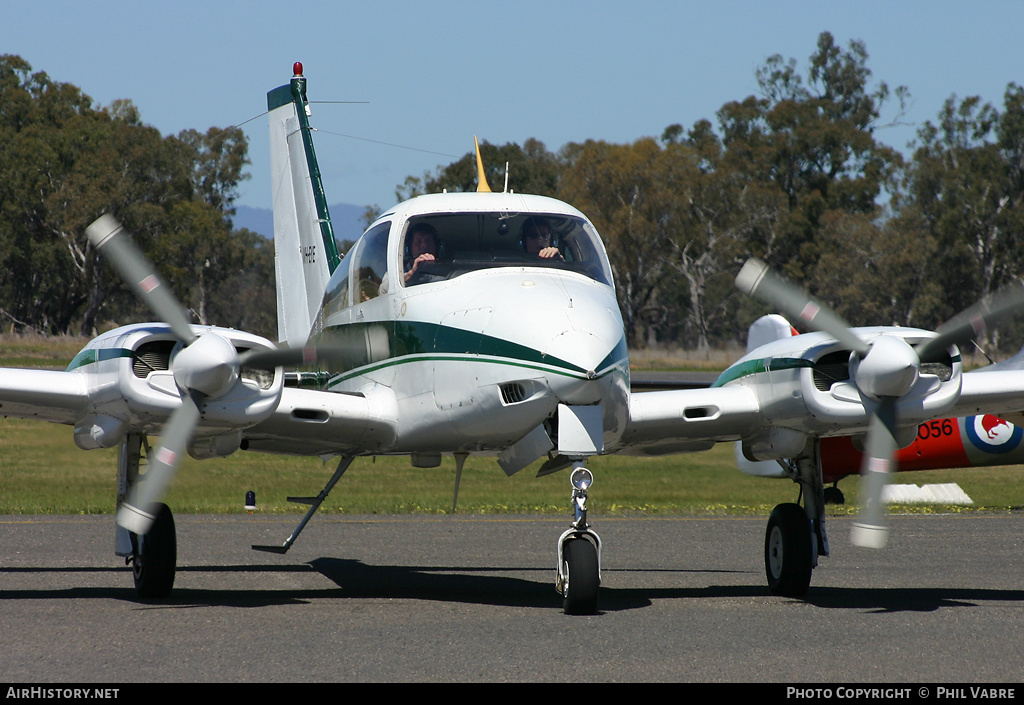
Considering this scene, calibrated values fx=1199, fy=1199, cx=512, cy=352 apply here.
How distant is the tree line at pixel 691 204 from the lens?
2425 inches

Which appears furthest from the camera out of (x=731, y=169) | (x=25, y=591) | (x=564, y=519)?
(x=731, y=169)

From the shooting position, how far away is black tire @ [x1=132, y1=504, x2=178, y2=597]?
9688mm

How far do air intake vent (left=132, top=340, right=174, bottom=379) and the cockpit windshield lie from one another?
1.92 meters

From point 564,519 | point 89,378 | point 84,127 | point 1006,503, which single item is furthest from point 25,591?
point 84,127

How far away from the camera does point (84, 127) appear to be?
65.5 meters

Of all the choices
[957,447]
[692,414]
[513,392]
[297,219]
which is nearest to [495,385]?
[513,392]

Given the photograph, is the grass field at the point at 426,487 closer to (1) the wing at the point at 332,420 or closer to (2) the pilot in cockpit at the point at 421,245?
(1) the wing at the point at 332,420

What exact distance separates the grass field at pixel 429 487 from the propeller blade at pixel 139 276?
11144 mm

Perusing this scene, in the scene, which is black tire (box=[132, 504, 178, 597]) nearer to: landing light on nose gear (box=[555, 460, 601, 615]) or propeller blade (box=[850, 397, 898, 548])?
landing light on nose gear (box=[555, 460, 601, 615])

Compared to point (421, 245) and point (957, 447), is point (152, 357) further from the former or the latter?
point (957, 447)

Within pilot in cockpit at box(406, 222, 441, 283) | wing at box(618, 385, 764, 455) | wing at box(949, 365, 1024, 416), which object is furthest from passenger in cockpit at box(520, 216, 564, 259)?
wing at box(949, 365, 1024, 416)

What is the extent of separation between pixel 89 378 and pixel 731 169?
214 ft

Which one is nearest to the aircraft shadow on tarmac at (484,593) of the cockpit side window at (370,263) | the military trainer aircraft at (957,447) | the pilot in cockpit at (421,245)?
the cockpit side window at (370,263)
